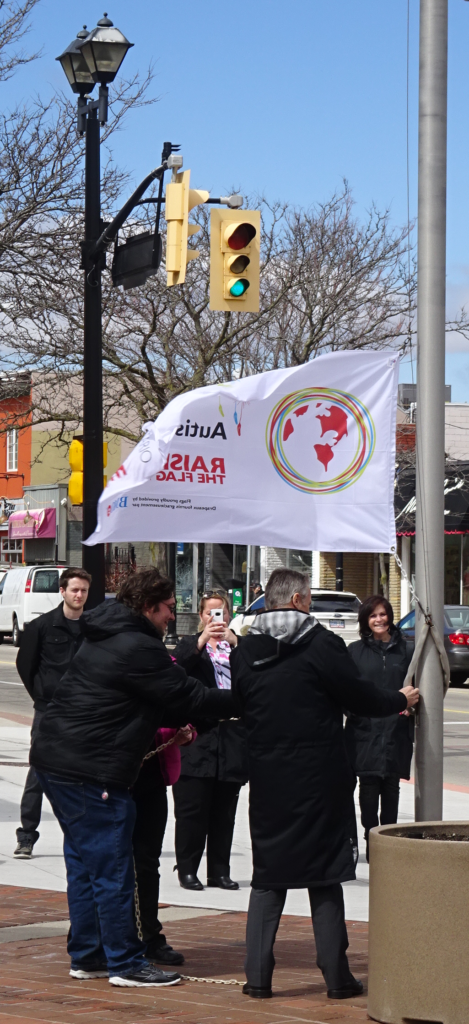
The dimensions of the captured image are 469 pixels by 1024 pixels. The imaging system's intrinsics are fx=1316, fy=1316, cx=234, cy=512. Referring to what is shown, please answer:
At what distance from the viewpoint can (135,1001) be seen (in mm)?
5434

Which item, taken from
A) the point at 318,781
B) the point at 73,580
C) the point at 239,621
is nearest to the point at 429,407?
the point at 318,781

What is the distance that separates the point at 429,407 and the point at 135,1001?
2740 mm

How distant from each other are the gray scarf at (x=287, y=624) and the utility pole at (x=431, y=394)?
472 millimetres

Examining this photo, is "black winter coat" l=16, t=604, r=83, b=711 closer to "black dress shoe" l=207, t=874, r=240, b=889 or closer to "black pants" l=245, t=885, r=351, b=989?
"black dress shoe" l=207, t=874, r=240, b=889

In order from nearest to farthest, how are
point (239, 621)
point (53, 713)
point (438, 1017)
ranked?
point (438, 1017), point (53, 713), point (239, 621)

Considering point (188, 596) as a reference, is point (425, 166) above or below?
above

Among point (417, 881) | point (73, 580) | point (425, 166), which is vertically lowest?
point (417, 881)

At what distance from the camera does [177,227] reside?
1050cm

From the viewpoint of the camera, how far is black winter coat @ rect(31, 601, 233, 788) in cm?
557

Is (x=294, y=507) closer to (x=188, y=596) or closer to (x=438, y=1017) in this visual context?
(x=438, y=1017)

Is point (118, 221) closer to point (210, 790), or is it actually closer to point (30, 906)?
point (210, 790)

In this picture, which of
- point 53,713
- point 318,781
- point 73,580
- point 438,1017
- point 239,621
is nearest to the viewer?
point 438,1017

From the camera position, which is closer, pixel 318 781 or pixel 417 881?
pixel 417 881

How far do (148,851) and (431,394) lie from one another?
98.5 inches
